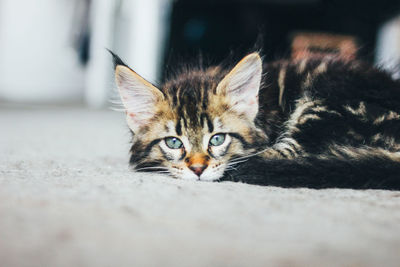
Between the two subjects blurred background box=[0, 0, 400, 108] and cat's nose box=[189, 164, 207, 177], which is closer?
cat's nose box=[189, 164, 207, 177]

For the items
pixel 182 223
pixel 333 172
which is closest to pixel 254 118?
pixel 333 172

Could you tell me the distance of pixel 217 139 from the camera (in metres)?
1.30

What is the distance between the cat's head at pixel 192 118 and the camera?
127 cm

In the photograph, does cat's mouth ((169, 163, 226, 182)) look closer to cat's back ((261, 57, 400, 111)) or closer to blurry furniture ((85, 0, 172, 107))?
cat's back ((261, 57, 400, 111))

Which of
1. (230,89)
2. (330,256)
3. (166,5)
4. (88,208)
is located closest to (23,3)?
(166,5)

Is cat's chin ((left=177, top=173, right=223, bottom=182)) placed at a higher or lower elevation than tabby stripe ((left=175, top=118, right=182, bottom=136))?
lower

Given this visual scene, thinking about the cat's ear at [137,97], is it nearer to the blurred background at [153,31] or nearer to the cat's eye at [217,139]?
the cat's eye at [217,139]

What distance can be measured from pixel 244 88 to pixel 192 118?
22cm

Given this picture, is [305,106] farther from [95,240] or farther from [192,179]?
[95,240]

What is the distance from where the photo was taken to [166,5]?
465 cm

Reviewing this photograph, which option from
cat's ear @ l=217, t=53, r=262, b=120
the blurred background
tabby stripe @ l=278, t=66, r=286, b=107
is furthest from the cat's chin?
the blurred background

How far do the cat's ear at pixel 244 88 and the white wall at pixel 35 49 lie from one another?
4.46 m

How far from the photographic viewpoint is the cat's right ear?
52.9 inches

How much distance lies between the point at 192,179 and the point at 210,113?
0.82 feet
